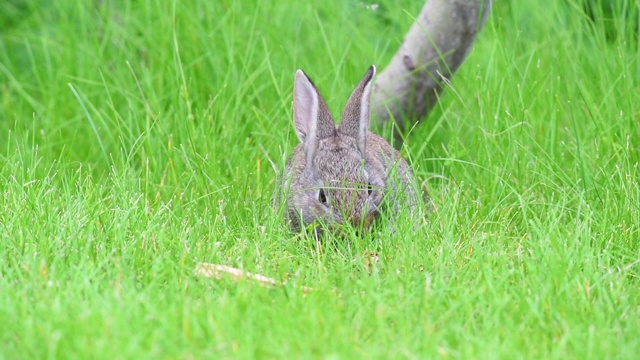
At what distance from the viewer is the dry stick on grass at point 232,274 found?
3.39 m

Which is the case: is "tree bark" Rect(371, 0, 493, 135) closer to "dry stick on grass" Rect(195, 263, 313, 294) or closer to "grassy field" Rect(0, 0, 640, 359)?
"grassy field" Rect(0, 0, 640, 359)

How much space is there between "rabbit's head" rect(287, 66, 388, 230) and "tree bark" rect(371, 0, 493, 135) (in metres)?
0.54

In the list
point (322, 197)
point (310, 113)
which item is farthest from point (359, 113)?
point (322, 197)

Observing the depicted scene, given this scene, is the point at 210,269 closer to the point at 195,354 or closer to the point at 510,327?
the point at 195,354

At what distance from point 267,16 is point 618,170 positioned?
2515 mm

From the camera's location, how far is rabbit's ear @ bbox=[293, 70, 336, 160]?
477cm

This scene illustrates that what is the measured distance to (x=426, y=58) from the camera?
5594 mm

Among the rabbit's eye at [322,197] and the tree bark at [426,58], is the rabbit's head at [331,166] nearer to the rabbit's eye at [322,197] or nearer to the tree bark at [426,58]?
the rabbit's eye at [322,197]

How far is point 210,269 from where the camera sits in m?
3.53

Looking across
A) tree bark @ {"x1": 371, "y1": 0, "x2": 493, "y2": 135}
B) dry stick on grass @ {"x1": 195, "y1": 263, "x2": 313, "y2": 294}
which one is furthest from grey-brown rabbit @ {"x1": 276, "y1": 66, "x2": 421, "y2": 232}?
dry stick on grass @ {"x1": 195, "y1": 263, "x2": 313, "y2": 294}

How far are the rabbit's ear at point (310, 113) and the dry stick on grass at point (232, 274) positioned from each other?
4.44ft

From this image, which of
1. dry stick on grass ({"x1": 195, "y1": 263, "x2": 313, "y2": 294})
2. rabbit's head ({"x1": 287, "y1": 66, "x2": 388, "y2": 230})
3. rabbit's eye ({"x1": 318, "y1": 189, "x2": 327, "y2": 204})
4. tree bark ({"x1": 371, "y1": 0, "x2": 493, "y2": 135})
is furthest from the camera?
tree bark ({"x1": 371, "y1": 0, "x2": 493, "y2": 135})

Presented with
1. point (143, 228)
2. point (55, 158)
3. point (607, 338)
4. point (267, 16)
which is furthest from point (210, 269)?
point (267, 16)

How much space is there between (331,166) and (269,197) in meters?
0.43
